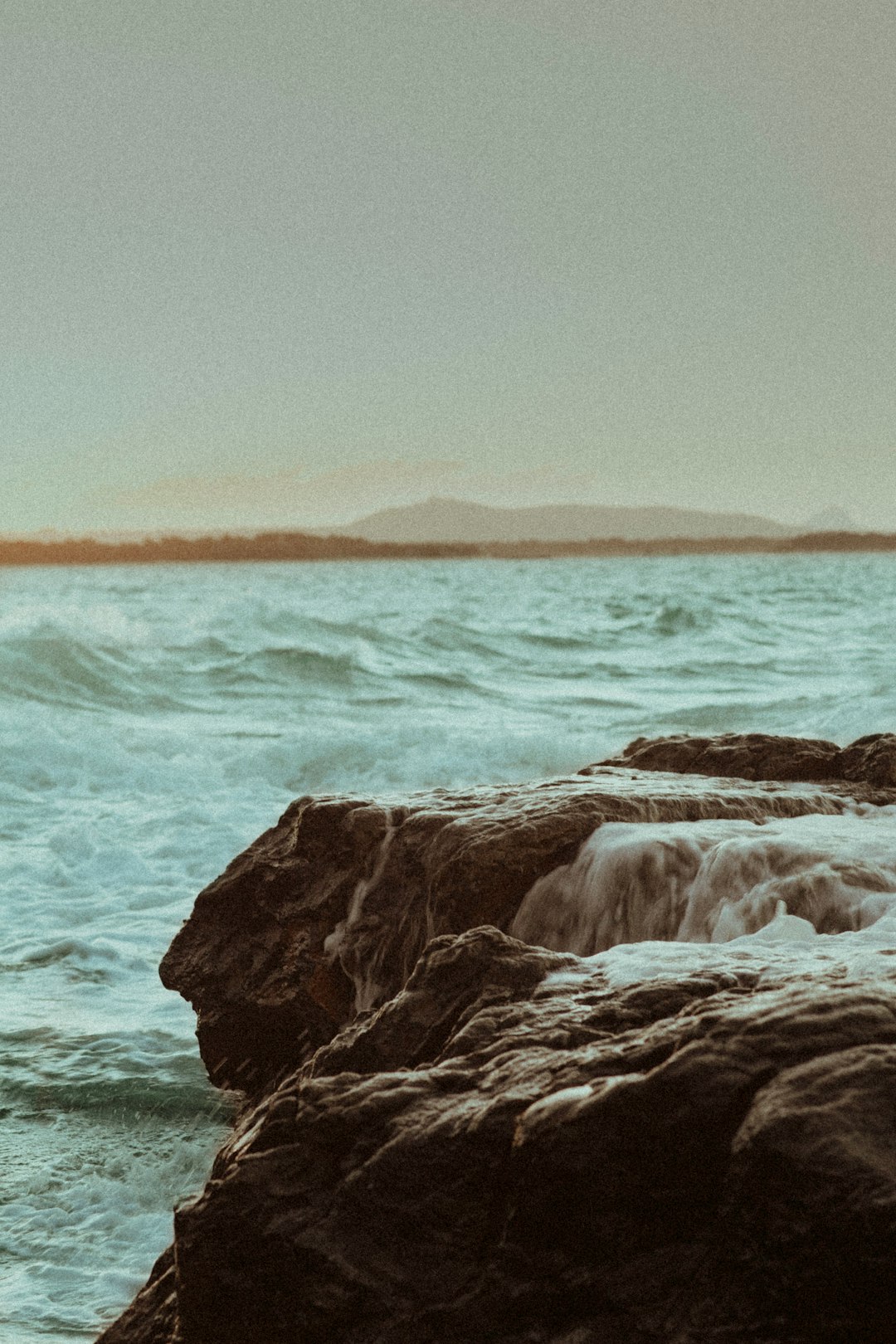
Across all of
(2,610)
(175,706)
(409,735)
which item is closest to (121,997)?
(409,735)

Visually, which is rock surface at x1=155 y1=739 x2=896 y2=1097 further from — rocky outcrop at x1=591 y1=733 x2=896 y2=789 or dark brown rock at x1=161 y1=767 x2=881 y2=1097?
rocky outcrop at x1=591 y1=733 x2=896 y2=789

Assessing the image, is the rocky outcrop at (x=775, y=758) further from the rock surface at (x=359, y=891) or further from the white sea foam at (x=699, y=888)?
the white sea foam at (x=699, y=888)

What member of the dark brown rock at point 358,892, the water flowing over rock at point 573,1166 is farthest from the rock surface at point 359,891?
the water flowing over rock at point 573,1166

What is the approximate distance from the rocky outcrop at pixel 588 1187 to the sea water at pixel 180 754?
139 centimetres

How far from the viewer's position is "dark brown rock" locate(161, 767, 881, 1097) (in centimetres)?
423

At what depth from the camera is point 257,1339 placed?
8.00ft

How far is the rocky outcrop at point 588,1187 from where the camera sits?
80.7 inches

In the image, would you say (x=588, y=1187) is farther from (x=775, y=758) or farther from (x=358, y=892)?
(x=775, y=758)

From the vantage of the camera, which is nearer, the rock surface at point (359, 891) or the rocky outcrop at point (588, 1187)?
the rocky outcrop at point (588, 1187)

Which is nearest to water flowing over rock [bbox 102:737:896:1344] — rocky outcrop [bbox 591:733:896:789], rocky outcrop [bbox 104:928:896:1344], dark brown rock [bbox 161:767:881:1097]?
rocky outcrop [bbox 104:928:896:1344]

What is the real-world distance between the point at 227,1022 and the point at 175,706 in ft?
46.6

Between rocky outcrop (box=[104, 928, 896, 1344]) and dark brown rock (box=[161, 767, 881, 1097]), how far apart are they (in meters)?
1.50

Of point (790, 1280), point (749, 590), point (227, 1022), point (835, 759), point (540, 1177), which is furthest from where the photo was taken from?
point (749, 590)

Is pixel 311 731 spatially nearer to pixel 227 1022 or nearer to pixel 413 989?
pixel 227 1022
